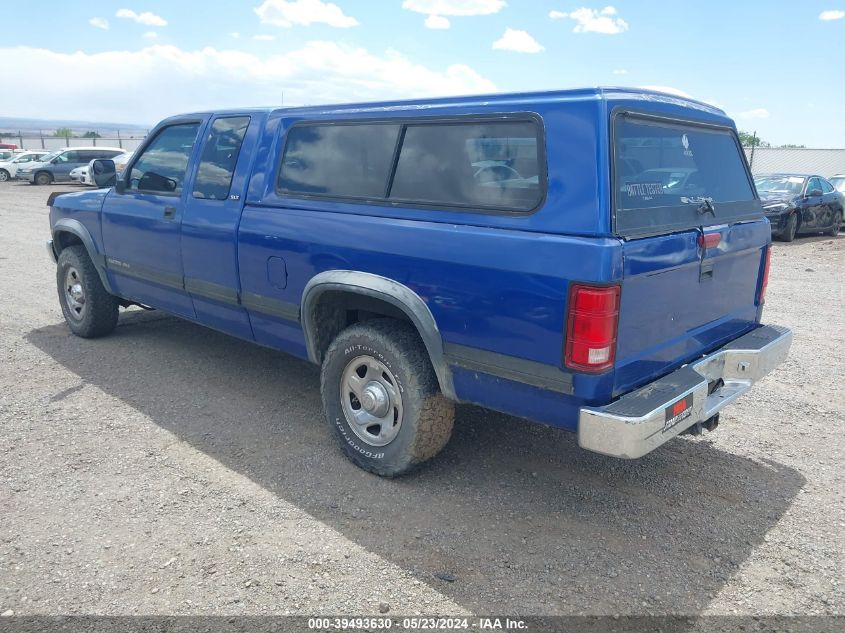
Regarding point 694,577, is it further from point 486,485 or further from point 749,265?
point 749,265

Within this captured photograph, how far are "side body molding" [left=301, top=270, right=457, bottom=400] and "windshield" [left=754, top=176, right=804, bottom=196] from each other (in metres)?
12.9

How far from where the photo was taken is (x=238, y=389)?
199 inches

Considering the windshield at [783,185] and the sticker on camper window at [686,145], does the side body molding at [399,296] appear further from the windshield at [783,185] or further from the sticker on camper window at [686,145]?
the windshield at [783,185]

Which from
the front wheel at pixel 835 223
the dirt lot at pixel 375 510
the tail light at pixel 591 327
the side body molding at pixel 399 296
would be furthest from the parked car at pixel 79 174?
the tail light at pixel 591 327

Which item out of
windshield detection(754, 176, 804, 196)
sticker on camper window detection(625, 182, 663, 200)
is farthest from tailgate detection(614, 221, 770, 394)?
windshield detection(754, 176, 804, 196)

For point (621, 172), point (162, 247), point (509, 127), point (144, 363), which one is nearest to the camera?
point (621, 172)

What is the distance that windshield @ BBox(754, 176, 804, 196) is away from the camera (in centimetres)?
1408

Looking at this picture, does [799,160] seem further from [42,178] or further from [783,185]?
[42,178]

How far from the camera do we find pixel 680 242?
315 centimetres

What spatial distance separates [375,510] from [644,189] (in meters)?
2.05

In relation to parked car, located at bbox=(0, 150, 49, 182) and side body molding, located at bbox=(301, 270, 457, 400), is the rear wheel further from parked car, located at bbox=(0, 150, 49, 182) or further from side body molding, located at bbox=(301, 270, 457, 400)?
parked car, located at bbox=(0, 150, 49, 182)

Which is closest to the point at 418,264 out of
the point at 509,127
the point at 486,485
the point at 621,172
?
the point at 509,127

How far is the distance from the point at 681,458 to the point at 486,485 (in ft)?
4.22

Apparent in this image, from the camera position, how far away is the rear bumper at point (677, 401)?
283 cm
